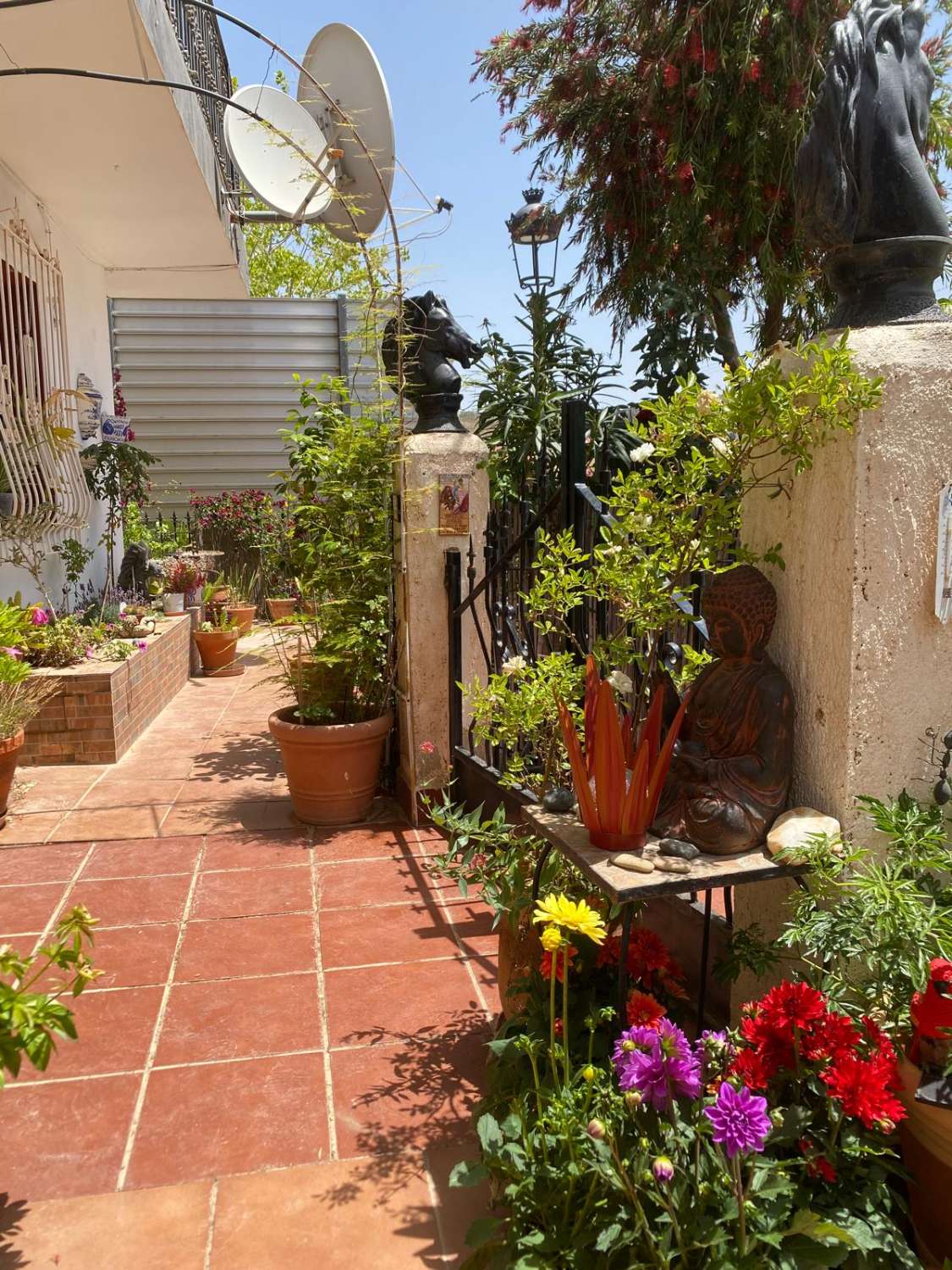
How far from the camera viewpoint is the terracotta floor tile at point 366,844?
4.05 metres

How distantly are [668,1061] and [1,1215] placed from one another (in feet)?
5.06

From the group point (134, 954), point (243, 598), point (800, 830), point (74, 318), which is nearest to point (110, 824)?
point (134, 954)

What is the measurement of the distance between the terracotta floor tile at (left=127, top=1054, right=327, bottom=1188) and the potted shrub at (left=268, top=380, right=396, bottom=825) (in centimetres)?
194

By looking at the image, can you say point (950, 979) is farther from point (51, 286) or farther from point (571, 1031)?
point (51, 286)

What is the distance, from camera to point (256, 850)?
13.5 ft

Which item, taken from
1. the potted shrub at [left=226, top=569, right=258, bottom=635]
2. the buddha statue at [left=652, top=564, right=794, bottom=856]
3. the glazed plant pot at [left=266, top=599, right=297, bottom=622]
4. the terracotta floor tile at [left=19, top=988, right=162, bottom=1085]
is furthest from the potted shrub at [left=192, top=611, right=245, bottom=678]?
the buddha statue at [left=652, top=564, right=794, bottom=856]

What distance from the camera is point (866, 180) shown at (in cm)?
188

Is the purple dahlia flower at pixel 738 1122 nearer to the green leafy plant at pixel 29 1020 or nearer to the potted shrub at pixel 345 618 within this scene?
the green leafy plant at pixel 29 1020

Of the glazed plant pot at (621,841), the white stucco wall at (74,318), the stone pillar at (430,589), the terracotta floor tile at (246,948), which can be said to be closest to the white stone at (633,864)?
the glazed plant pot at (621,841)

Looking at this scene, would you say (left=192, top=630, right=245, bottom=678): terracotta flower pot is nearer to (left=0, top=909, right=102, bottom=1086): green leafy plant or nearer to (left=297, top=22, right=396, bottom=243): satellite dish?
(left=297, top=22, right=396, bottom=243): satellite dish

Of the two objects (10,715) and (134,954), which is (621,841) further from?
(10,715)

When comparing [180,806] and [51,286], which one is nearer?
[180,806]

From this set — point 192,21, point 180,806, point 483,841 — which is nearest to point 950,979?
point 483,841

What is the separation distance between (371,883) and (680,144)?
22.2 ft
